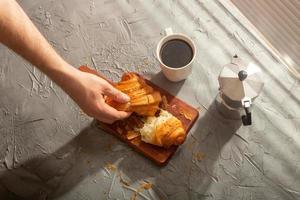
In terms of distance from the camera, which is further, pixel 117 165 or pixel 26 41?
pixel 117 165

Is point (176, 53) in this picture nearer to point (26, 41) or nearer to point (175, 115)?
point (175, 115)

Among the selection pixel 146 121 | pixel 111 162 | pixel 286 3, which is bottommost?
pixel 111 162

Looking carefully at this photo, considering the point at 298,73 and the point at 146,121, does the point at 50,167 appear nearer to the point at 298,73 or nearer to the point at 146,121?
the point at 146,121

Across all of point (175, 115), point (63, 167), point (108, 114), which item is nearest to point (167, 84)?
point (175, 115)

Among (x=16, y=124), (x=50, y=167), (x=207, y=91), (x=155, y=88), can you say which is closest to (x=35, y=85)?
(x=16, y=124)

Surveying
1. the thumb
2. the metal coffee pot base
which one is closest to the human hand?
the thumb

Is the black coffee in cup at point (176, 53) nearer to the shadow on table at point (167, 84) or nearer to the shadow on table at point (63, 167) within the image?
the shadow on table at point (167, 84)
